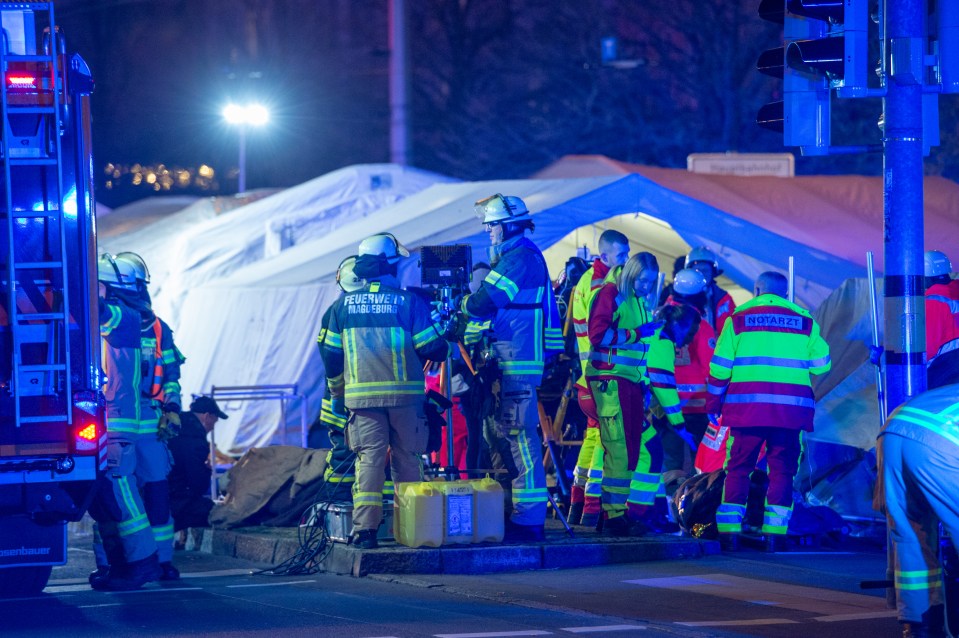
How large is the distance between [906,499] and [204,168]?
33795mm

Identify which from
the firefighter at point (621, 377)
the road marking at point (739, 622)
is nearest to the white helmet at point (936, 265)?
the firefighter at point (621, 377)

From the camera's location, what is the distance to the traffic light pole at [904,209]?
8.21 meters

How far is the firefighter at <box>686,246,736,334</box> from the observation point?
13828 mm

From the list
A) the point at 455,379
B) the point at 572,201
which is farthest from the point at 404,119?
the point at 455,379

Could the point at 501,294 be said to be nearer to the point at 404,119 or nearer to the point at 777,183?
the point at 777,183

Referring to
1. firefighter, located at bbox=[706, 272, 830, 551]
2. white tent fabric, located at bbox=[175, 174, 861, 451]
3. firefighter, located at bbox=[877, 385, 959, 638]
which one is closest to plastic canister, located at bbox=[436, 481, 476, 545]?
firefighter, located at bbox=[706, 272, 830, 551]

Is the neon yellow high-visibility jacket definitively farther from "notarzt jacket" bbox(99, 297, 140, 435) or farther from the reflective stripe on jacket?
"notarzt jacket" bbox(99, 297, 140, 435)

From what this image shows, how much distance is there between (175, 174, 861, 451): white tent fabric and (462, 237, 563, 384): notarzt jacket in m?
4.15

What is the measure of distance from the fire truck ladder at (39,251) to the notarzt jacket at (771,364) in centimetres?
492

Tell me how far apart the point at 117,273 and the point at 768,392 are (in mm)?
4569

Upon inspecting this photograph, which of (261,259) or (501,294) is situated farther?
(261,259)

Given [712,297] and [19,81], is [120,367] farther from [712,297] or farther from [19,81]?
[712,297]

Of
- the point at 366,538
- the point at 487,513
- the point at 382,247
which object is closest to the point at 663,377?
the point at 487,513

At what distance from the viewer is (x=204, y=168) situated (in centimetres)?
3941
